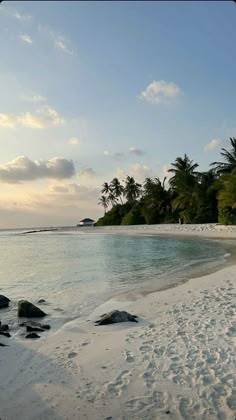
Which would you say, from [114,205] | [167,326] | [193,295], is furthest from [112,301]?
[114,205]

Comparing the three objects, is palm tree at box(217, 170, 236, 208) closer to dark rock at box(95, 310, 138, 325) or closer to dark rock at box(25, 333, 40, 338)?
dark rock at box(95, 310, 138, 325)

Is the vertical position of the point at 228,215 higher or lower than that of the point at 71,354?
higher

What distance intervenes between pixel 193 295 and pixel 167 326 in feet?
9.31

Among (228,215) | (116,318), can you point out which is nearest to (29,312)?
(116,318)

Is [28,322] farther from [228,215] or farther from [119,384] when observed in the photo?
[228,215]

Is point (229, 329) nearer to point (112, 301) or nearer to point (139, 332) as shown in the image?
point (139, 332)

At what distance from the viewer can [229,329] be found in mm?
5855

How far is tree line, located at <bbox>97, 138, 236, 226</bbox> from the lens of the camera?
128 ft

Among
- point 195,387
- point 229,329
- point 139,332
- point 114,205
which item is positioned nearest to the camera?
point 195,387

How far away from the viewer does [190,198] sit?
48.5m

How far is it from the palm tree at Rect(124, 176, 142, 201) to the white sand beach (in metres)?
61.4

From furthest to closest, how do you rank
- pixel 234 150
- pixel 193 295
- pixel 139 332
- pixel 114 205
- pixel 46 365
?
pixel 114 205 < pixel 234 150 < pixel 193 295 < pixel 139 332 < pixel 46 365

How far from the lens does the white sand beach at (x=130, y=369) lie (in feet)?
11.8

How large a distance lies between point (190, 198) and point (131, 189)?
22.0 m
